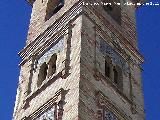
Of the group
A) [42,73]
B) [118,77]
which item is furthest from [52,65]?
[118,77]

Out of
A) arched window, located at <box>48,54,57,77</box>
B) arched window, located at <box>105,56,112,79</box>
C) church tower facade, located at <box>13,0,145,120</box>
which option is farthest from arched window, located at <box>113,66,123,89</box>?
arched window, located at <box>48,54,57,77</box>

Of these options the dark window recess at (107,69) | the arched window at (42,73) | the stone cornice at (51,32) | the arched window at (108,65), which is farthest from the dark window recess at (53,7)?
the dark window recess at (107,69)

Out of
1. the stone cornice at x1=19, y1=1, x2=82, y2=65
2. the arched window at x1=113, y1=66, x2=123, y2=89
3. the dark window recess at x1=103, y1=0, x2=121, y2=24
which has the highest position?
the dark window recess at x1=103, y1=0, x2=121, y2=24

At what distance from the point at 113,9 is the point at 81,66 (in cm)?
650

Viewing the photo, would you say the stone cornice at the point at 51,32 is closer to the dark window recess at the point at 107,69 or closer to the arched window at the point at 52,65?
the arched window at the point at 52,65

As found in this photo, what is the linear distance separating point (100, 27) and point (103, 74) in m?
2.43

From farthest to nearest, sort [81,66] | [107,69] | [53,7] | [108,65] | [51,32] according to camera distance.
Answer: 1. [53,7]
2. [51,32]
3. [108,65]
4. [107,69]
5. [81,66]

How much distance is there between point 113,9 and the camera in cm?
2509

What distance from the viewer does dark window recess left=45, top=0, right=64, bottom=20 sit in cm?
2458

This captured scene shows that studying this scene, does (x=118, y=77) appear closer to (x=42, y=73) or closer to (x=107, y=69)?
(x=107, y=69)

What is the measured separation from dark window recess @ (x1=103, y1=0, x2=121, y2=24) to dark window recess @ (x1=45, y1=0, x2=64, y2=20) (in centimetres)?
167

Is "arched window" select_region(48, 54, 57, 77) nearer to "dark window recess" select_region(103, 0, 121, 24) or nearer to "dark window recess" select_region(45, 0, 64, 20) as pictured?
"dark window recess" select_region(45, 0, 64, 20)

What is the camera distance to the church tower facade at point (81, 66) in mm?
18453

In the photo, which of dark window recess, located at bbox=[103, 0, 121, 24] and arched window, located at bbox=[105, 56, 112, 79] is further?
dark window recess, located at bbox=[103, 0, 121, 24]
